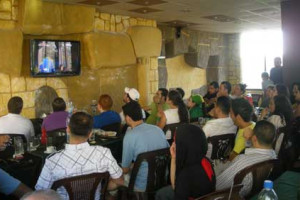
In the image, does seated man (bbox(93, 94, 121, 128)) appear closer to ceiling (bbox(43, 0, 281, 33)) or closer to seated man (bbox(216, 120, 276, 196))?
ceiling (bbox(43, 0, 281, 33))

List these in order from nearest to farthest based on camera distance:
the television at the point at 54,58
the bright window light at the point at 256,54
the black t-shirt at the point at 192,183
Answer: the black t-shirt at the point at 192,183, the television at the point at 54,58, the bright window light at the point at 256,54

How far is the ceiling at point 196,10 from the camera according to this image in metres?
5.31

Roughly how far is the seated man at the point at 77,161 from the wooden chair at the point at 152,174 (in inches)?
11.4

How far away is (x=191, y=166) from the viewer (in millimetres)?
1927

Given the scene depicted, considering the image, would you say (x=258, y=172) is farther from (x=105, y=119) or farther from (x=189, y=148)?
(x=105, y=119)

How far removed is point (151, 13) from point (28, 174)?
175 inches

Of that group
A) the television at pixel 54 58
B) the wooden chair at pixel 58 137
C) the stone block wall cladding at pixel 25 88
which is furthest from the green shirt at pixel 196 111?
the wooden chair at pixel 58 137

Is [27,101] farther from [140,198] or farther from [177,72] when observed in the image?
[177,72]

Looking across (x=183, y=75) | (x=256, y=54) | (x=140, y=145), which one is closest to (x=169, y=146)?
(x=140, y=145)

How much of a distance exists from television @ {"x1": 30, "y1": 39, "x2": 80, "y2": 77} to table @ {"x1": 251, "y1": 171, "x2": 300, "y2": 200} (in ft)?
12.1

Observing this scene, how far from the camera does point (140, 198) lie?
8.63 feet

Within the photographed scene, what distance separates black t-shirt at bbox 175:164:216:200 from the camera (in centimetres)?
186

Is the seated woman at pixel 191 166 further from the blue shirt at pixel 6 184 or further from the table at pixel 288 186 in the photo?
the blue shirt at pixel 6 184

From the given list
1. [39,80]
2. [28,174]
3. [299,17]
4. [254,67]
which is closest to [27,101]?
[39,80]
